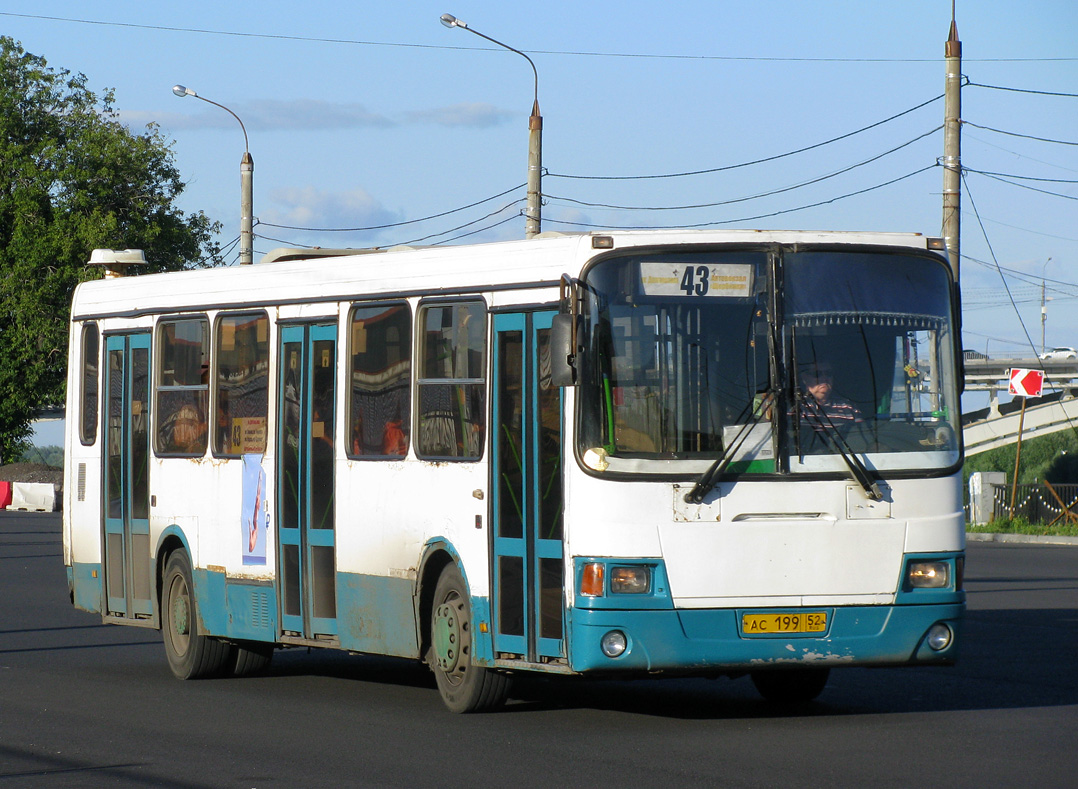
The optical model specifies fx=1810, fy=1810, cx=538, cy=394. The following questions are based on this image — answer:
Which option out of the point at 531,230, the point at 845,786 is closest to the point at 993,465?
the point at 531,230

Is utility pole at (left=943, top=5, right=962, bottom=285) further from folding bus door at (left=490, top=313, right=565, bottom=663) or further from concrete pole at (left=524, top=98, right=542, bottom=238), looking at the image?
folding bus door at (left=490, top=313, right=565, bottom=663)

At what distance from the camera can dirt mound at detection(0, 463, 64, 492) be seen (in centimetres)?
5869

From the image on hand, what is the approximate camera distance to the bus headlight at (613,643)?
9.48m

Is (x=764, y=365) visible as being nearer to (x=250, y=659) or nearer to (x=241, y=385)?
(x=241, y=385)

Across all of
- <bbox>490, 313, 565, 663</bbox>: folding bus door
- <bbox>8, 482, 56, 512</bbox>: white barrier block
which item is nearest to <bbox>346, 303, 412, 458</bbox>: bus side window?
<bbox>490, 313, 565, 663</bbox>: folding bus door

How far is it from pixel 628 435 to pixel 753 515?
31.9 inches

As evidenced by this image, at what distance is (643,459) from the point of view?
9648 mm

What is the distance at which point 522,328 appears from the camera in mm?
10375

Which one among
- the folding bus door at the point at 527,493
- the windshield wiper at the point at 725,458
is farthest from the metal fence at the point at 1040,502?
the windshield wiper at the point at 725,458

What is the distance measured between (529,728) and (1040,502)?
3082 centimetres

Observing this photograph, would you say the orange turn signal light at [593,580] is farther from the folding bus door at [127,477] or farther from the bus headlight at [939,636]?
the folding bus door at [127,477]

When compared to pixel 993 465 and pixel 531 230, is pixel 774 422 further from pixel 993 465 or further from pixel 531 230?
pixel 993 465

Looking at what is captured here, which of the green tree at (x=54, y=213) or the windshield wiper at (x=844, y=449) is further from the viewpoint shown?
the green tree at (x=54, y=213)

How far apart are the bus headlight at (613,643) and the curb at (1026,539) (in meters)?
25.2
